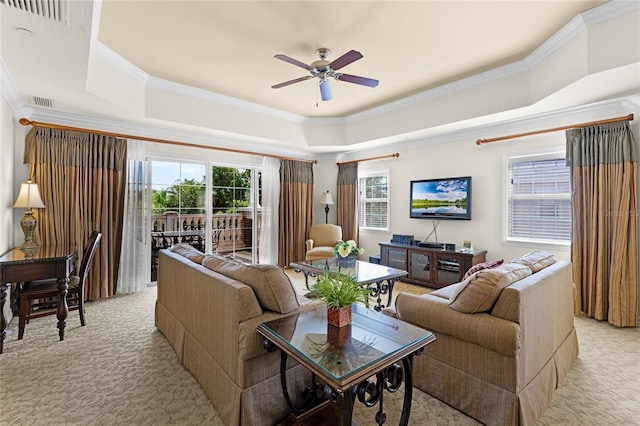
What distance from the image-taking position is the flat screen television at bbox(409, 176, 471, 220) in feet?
15.5

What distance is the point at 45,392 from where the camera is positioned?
214 cm

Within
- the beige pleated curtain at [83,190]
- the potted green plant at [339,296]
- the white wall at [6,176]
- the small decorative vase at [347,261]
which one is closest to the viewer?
the potted green plant at [339,296]

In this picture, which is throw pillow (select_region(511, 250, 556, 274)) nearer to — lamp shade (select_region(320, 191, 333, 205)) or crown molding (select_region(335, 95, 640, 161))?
crown molding (select_region(335, 95, 640, 161))

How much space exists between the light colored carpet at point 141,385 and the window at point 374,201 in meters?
3.42

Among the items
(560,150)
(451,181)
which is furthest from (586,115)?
(451,181)

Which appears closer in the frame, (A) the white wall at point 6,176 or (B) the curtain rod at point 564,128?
(A) the white wall at point 6,176

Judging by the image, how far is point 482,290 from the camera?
182 cm

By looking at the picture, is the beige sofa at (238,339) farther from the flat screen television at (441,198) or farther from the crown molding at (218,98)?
the flat screen television at (441,198)

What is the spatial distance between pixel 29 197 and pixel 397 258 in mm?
4858

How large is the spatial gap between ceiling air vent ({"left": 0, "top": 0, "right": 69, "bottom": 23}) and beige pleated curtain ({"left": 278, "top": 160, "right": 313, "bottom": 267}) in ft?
13.8

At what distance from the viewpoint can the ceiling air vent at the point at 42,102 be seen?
340 cm

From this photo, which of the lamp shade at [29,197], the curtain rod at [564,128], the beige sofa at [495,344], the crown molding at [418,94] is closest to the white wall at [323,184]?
the crown molding at [418,94]

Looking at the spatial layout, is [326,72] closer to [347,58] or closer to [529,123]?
[347,58]

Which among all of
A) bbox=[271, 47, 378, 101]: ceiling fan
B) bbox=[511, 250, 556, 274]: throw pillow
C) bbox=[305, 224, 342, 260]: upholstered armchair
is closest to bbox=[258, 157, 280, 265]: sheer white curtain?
bbox=[305, 224, 342, 260]: upholstered armchair
